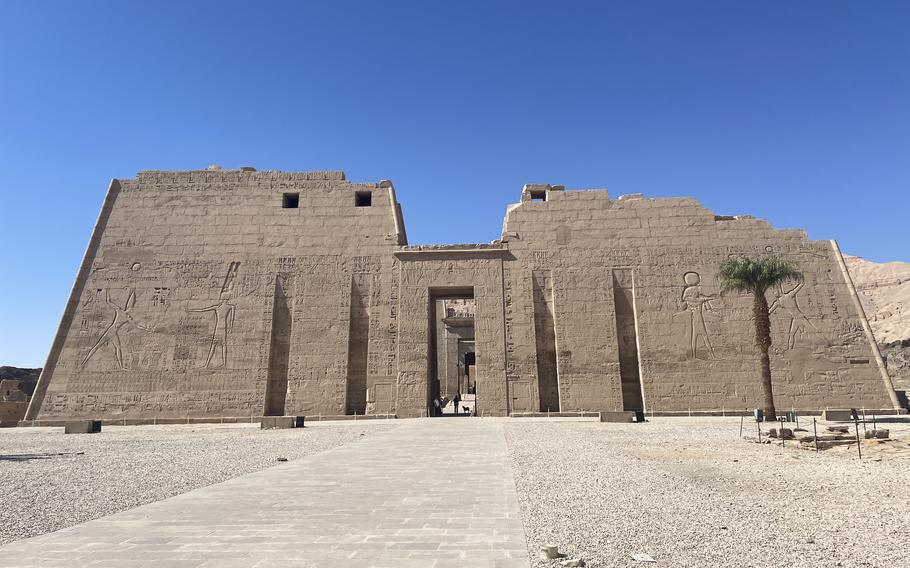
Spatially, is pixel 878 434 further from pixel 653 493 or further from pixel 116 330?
pixel 116 330

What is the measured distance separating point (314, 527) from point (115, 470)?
537 centimetres

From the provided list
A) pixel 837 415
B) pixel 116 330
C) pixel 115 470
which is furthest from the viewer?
pixel 116 330

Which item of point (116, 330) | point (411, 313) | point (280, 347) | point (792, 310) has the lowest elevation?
point (280, 347)

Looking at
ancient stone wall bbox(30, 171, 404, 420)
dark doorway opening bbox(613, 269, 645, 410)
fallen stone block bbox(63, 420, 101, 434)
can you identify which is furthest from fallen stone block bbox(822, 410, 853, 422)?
fallen stone block bbox(63, 420, 101, 434)

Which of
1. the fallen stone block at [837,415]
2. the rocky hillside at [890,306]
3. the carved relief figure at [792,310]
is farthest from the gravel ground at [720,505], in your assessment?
the rocky hillside at [890,306]

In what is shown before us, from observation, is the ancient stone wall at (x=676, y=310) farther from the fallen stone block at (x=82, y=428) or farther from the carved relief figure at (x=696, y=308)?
the fallen stone block at (x=82, y=428)

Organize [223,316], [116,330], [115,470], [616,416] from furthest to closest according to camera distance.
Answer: [223,316] < [116,330] < [616,416] < [115,470]

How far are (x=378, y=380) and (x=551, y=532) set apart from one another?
1649cm

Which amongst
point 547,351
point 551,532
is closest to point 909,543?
point 551,532

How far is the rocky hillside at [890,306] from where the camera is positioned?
99.3 feet

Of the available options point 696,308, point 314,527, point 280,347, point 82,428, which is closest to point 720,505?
point 314,527

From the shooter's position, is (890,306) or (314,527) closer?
A: (314,527)

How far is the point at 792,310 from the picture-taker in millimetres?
20141

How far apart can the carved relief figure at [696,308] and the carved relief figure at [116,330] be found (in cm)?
2249
